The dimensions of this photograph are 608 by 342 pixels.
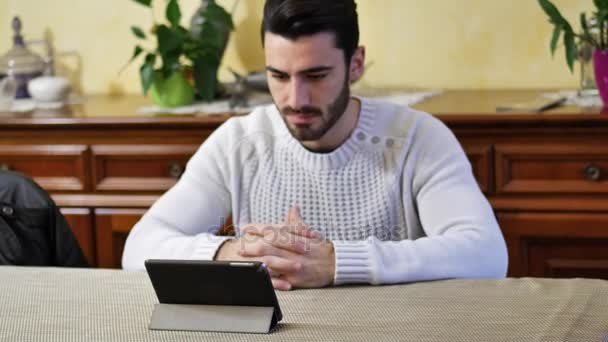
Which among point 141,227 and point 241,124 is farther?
point 241,124

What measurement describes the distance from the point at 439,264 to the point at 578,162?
1.04 m

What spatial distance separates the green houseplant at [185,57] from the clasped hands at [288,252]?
1.24 m

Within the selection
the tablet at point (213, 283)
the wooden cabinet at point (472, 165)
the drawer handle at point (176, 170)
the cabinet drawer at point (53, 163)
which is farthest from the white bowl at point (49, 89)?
the tablet at point (213, 283)

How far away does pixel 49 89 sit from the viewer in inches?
125

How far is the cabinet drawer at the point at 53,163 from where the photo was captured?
2.93 m

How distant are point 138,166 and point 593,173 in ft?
4.00

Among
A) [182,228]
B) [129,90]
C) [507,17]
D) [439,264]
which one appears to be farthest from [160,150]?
[439,264]

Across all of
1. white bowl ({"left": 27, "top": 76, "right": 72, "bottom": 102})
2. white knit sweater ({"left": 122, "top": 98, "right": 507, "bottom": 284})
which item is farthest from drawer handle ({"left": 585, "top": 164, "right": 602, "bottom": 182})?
white bowl ({"left": 27, "top": 76, "right": 72, "bottom": 102})

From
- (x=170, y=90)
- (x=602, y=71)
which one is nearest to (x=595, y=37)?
(x=602, y=71)

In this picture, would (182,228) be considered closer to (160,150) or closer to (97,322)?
(97,322)

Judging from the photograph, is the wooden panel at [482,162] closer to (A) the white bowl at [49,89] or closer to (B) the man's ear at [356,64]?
(B) the man's ear at [356,64]

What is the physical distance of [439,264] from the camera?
5.55ft

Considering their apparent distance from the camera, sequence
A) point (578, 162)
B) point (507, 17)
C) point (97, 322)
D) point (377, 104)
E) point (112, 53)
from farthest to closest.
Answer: point (112, 53), point (507, 17), point (578, 162), point (377, 104), point (97, 322)

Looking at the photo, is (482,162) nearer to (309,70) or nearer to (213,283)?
(309,70)
